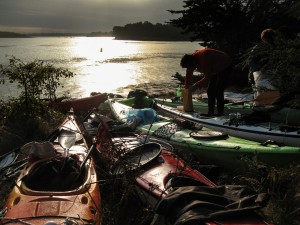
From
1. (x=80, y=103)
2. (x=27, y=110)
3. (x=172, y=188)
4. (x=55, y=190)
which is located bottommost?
(x=80, y=103)

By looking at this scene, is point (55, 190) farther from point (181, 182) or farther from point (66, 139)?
point (66, 139)

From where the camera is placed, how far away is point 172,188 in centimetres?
443

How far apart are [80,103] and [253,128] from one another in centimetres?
576

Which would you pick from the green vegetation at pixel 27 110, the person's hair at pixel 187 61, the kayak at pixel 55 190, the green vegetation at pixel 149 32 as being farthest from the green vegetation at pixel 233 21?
the green vegetation at pixel 149 32

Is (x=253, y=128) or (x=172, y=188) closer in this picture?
(x=172, y=188)

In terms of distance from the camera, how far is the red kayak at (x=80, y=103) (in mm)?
10609

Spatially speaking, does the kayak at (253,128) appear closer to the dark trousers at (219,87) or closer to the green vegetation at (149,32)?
the dark trousers at (219,87)

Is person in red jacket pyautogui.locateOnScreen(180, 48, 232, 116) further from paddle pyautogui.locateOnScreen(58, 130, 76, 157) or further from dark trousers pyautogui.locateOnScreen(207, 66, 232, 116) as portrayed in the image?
paddle pyautogui.locateOnScreen(58, 130, 76, 157)

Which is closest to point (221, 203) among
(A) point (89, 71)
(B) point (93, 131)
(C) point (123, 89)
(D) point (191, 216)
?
(D) point (191, 216)

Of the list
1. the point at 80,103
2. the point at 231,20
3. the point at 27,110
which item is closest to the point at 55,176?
the point at 27,110

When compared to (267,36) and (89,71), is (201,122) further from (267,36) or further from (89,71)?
(89,71)

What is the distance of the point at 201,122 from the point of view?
8.04 metres

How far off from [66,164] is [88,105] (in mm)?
6431

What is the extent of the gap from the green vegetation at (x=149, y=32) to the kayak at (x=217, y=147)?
84041 millimetres
